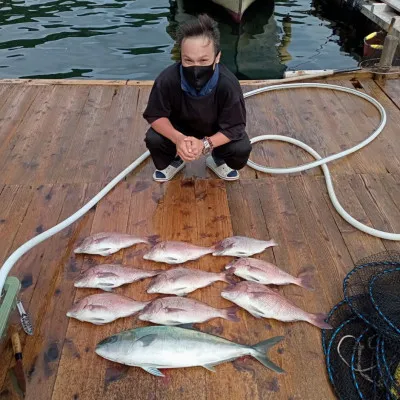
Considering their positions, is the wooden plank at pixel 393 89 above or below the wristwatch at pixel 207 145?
below

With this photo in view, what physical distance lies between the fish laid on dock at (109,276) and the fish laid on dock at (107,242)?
0.59 feet

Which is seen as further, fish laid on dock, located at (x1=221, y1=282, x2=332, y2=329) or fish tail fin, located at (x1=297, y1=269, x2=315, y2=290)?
fish tail fin, located at (x1=297, y1=269, x2=315, y2=290)

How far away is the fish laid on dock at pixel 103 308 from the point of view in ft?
7.72

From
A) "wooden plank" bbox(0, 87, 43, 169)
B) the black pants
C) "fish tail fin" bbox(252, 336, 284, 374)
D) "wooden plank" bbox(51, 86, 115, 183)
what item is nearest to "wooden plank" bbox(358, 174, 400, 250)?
A: the black pants

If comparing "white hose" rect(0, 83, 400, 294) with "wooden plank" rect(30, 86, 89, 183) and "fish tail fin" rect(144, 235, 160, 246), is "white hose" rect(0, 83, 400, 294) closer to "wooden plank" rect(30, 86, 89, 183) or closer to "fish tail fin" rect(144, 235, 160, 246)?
"fish tail fin" rect(144, 235, 160, 246)

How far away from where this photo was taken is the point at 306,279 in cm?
268

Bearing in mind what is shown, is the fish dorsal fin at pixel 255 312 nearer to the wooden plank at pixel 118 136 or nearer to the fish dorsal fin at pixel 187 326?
the fish dorsal fin at pixel 187 326

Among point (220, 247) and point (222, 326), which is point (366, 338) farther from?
→ point (220, 247)

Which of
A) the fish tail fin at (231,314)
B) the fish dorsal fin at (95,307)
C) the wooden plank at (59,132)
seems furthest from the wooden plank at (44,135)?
the fish tail fin at (231,314)

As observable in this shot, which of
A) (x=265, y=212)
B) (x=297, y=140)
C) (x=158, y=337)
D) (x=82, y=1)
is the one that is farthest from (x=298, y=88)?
(x=82, y=1)

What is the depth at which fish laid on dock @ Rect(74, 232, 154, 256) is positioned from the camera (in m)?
2.80

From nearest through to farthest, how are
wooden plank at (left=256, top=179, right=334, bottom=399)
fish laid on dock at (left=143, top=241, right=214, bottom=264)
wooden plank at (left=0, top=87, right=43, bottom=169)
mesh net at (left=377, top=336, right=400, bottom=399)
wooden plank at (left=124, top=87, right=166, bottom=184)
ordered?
1. mesh net at (left=377, top=336, right=400, bottom=399)
2. wooden plank at (left=256, top=179, right=334, bottom=399)
3. fish laid on dock at (left=143, top=241, right=214, bottom=264)
4. wooden plank at (left=124, top=87, right=166, bottom=184)
5. wooden plank at (left=0, top=87, right=43, bottom=169)

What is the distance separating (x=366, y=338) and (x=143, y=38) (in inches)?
438

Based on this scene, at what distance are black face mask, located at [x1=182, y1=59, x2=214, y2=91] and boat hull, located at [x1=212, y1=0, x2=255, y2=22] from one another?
1022 centimetres
